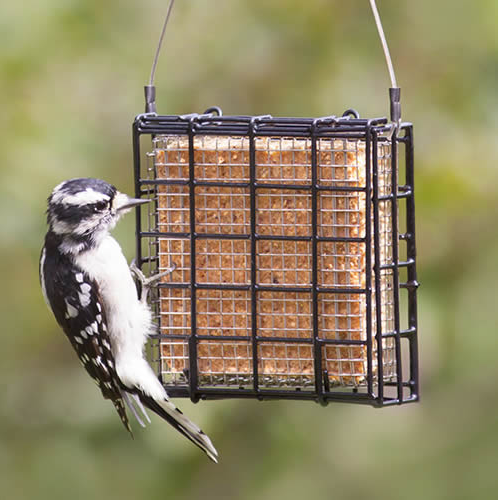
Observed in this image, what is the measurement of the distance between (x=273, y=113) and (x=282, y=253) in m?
2.85

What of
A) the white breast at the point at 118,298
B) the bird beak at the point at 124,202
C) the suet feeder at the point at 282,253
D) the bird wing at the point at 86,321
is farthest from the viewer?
the bird wing at the point at 86,321

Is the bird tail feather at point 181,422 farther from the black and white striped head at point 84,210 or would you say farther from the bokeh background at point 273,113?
the bokeh background at point 273,113

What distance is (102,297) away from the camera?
554 centimetres

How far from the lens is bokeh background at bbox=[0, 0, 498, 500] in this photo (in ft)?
24.1

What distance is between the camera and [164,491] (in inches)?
316

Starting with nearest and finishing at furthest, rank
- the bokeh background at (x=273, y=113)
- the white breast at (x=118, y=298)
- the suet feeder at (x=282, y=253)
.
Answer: the suet feeder at (x=282, y=253), the white breast at (x=118, y=298), the bokeh background at (x=273, y=113)

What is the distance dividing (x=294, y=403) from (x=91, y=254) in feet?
9.52

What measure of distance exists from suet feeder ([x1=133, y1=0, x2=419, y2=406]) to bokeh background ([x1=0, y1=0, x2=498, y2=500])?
2.07 metres

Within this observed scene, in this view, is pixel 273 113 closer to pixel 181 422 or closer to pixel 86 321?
pixel 86 321

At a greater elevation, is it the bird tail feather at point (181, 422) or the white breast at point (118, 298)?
the white breast at point (118, 298)

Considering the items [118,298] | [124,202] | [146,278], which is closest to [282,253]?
[146,278]

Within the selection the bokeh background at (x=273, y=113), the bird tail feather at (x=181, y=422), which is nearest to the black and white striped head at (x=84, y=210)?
the bird tail feather at (x=181, y=422)

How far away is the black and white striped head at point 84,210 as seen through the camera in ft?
17.7

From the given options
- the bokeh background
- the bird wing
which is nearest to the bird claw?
the bird wing
